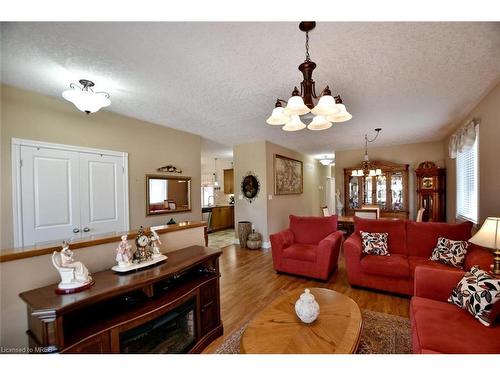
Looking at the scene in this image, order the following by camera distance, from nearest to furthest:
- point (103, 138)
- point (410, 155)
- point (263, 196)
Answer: point (103, 138) → point (263, 196) → point (410, 155)

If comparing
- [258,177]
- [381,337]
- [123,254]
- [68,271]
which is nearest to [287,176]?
[258,177]

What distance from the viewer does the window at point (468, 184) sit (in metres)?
3.09

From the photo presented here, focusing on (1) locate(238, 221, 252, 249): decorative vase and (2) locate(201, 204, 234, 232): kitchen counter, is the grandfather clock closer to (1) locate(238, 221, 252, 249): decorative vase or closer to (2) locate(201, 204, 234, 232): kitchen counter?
(1) locate(238, 221, 252, 249): decorative vase

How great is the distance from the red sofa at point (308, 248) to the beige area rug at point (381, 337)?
936 millimetres

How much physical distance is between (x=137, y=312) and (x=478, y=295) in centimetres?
224

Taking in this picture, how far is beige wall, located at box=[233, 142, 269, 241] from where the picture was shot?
4996mm

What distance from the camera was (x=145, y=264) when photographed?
1.55 metres

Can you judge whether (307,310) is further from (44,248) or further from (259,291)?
(44,248)

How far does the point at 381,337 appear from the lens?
1855 mm

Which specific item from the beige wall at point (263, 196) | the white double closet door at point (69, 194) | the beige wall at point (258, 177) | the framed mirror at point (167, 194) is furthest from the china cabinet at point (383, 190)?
the white double closet door at point (69, 194)

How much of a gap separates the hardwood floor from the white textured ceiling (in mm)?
2422

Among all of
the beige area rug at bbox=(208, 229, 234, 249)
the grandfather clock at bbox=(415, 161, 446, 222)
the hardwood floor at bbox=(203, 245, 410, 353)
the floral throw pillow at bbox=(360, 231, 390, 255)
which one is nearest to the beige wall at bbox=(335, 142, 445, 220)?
the grandfather clock at bbox=(415, 161, 446, 222)
